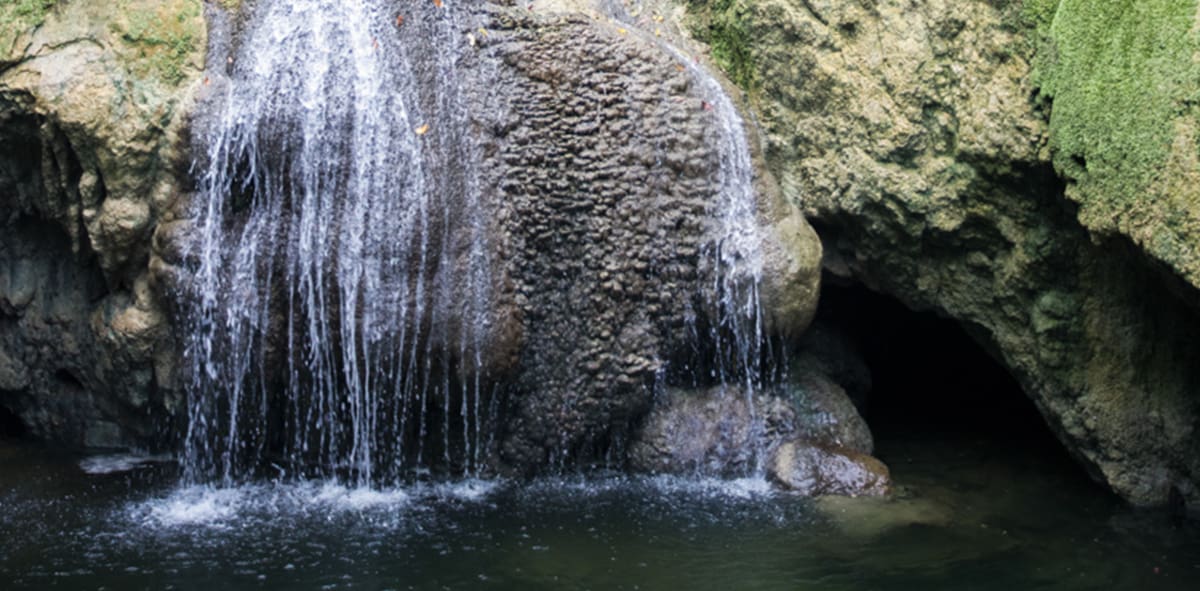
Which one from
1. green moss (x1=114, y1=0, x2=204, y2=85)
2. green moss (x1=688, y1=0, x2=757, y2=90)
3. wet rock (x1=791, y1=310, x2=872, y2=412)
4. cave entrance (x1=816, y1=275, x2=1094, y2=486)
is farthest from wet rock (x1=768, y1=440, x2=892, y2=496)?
green moss (x1=114, y1=0, x2=204, y2=85)

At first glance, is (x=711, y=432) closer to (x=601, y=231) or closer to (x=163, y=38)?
(x=601, y=231)

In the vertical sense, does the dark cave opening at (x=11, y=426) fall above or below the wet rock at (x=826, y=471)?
above

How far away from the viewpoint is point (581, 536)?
612cm

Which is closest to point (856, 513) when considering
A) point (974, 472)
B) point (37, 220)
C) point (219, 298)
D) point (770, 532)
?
point (770, 532)

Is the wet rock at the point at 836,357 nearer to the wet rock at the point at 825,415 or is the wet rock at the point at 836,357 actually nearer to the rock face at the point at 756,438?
the wet rock at the point at 825,415

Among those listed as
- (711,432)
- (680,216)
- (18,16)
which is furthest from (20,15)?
(711,432)

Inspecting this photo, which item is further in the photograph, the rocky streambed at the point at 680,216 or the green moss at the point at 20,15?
the green moss at the point at 20,15

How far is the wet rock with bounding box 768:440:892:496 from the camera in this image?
6.84 m

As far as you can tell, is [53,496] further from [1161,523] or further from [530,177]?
[1161,523]

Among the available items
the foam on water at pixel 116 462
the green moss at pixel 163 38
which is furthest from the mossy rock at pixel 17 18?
the foam on water at pixel 116 462

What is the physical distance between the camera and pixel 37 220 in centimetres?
772

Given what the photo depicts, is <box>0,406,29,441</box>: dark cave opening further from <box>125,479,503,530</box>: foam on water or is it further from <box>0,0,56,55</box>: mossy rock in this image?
<box>0,0,56,55</box>: mossy rock

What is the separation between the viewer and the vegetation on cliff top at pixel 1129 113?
5.52 meters

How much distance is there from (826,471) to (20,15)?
5.62 metres
